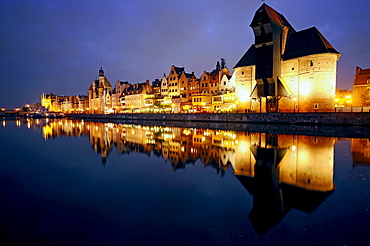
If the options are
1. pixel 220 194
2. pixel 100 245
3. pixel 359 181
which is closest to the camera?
pixel 100 245

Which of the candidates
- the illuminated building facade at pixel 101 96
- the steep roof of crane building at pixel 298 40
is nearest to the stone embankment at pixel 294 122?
the steep roof of crane building at pixel 298 40

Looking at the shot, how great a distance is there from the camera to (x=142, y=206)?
18.5 feet

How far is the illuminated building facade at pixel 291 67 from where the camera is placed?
3297 cm

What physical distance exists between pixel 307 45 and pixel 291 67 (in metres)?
3.94

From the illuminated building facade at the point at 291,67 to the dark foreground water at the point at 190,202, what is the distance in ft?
86.5

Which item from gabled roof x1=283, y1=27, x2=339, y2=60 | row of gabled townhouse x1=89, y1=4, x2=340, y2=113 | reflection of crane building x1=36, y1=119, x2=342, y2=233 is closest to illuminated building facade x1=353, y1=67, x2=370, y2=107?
gabled roof x1=283, y1=27, x2=339, y2=60

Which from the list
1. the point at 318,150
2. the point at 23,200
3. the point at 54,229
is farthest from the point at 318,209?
the point at 318,150

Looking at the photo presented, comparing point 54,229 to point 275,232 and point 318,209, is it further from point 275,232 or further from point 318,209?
point 318,209

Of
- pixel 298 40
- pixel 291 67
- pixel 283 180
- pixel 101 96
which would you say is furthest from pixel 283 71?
pixel 101 96

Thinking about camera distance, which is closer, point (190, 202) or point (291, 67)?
point (190, 202)

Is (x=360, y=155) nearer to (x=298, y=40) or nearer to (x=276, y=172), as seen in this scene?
(x=276, y=172)

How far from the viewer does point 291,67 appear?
3647 centimetres

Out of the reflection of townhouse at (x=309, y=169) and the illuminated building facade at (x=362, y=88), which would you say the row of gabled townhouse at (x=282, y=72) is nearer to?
the illuminated building facade at (x=362, y=88)

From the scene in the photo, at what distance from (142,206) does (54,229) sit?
196cm
